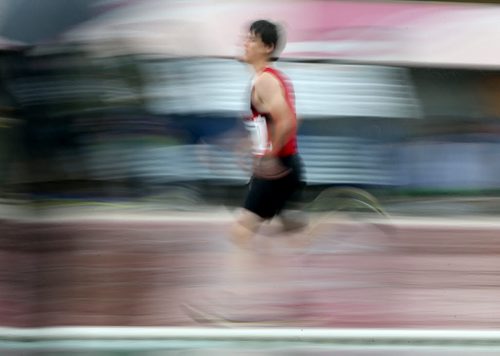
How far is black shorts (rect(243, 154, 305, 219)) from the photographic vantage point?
243 inches

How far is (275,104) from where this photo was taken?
6.09 meters

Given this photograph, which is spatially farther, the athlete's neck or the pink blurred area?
the pink blurred area

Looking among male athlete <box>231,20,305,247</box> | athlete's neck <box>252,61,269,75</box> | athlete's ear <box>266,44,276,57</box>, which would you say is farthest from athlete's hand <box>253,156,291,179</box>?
athlete's ear <box>266,44,276,57</box>

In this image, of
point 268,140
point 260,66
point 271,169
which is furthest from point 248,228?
point 260,66

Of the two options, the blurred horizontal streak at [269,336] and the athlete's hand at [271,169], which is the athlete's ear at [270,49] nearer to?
the athlete's hand at [271,169]

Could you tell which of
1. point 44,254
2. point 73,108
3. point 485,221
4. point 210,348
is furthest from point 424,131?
point 210,348

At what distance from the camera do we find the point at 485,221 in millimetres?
11523

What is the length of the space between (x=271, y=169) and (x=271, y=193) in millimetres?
150

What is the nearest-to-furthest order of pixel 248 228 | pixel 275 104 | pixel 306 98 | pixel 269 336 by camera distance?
pixel 269 336 → pixel 275 104 → pixel 248 228 → pixel 306 98

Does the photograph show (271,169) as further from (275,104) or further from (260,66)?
(260,66)

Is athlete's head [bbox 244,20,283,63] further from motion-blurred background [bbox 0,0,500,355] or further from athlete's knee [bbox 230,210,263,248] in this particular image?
motion-blurred background [bbox 0,0,500,355]

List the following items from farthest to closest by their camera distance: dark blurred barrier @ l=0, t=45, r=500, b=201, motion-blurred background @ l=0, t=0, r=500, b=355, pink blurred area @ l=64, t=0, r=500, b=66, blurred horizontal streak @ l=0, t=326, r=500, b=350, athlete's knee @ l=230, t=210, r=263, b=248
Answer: pink blurred area @ l=64, t=0, r=500, b=66 < dark blurred barrier @ l=0, t=45, r=500, b=201 < motion-blurred background @ l=0, t=0, r=500, b=355 < athlete's knee @ l=230, t=210, r=263, b=248 < blurred horizontal streak @ l=0, t=326, r=500, b=350

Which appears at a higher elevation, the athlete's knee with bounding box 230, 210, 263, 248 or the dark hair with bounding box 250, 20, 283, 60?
the dark hair with bounding box 250, 20, 283, 60

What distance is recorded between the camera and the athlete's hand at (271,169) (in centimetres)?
620
